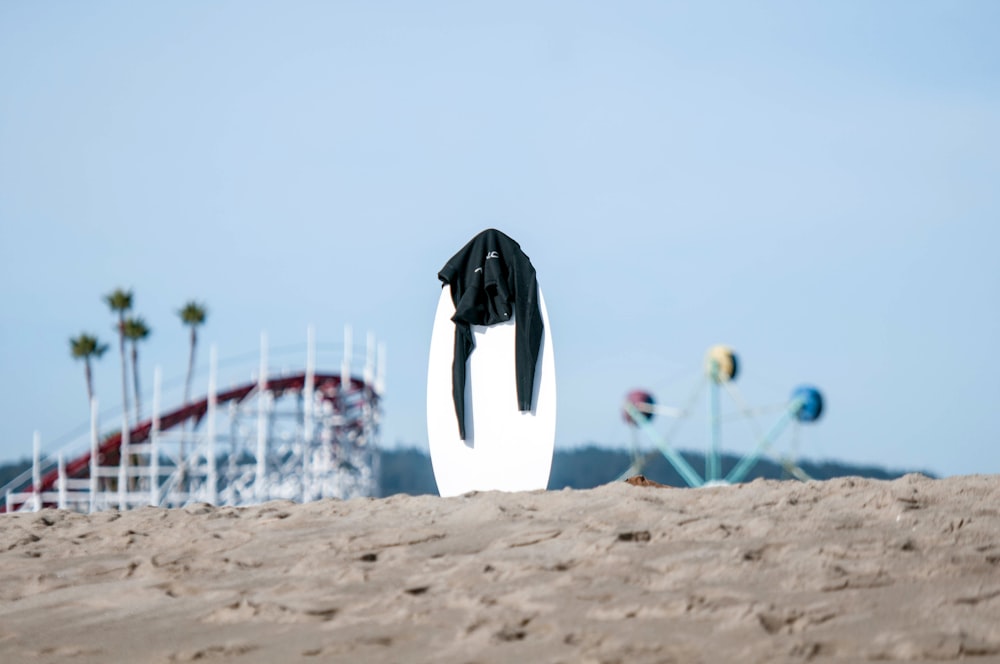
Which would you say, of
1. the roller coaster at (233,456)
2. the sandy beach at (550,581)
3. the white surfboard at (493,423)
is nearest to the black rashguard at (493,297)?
the white surfboard at (493,423)

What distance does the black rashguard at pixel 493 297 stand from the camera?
8445 mm

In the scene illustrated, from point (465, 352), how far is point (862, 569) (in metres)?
4.29

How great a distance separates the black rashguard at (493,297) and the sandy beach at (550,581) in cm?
176

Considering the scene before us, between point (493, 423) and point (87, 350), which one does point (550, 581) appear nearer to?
point (493, 423)

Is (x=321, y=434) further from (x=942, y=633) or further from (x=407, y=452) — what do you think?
(x=407, y=452)

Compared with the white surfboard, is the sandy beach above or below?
below

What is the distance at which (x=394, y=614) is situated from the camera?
4.69 metres

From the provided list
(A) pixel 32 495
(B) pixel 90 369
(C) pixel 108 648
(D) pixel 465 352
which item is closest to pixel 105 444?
(A) pixel 32 495

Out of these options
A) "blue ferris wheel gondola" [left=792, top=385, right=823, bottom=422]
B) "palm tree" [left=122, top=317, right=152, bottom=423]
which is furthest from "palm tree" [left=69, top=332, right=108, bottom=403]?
"blue ferris wheel gondola" [left=792, top=385, right=823, bottom=422]

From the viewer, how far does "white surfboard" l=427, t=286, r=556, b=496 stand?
8.43m

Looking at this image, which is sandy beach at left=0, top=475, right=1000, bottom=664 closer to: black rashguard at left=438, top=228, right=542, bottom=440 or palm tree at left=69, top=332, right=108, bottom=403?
black rashguard at left=438, top=228, right=542, bottom=440

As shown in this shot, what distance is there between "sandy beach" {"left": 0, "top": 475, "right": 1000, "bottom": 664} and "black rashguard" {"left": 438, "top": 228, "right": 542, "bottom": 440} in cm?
176

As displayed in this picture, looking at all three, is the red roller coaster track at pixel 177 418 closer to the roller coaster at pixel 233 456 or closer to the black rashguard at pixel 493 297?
the roller coaster at pixel 233 456

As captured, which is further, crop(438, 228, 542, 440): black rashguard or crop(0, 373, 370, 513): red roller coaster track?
crop(0, 373, 370, 513): red roller coaster track
